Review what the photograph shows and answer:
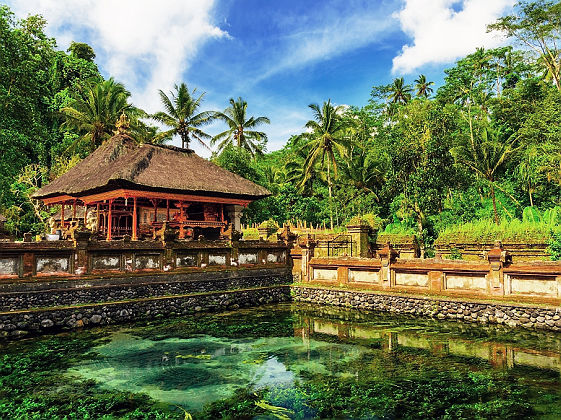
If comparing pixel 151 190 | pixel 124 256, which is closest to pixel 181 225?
pixel 151 190

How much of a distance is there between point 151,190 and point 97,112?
17972 mm

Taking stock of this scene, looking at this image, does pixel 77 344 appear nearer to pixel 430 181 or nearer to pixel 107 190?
pixel 107 190

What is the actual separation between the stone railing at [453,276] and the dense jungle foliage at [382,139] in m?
7.20

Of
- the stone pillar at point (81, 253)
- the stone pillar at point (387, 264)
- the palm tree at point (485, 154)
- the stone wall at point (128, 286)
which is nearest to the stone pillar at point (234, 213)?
the stone wall at point (128, 286)

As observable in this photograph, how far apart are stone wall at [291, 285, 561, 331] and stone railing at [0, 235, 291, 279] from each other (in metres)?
2.43

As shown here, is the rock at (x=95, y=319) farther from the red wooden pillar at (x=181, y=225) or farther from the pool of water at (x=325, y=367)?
the red wooden pillar at (x=181, y=225)

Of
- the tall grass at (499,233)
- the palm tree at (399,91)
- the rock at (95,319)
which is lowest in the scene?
the rock at (95,319)

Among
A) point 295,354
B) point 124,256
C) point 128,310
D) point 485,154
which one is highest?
point 485,154

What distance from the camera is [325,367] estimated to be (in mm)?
8406

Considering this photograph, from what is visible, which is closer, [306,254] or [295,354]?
[295,354]

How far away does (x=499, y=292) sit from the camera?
38.1 ft

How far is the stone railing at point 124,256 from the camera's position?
447 inches

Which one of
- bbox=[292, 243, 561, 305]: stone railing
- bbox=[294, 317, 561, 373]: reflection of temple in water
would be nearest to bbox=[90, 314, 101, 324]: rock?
bbox=[294, 317, 561, 373]: reflection of temple in water

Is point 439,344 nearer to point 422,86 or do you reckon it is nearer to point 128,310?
point 128,310
